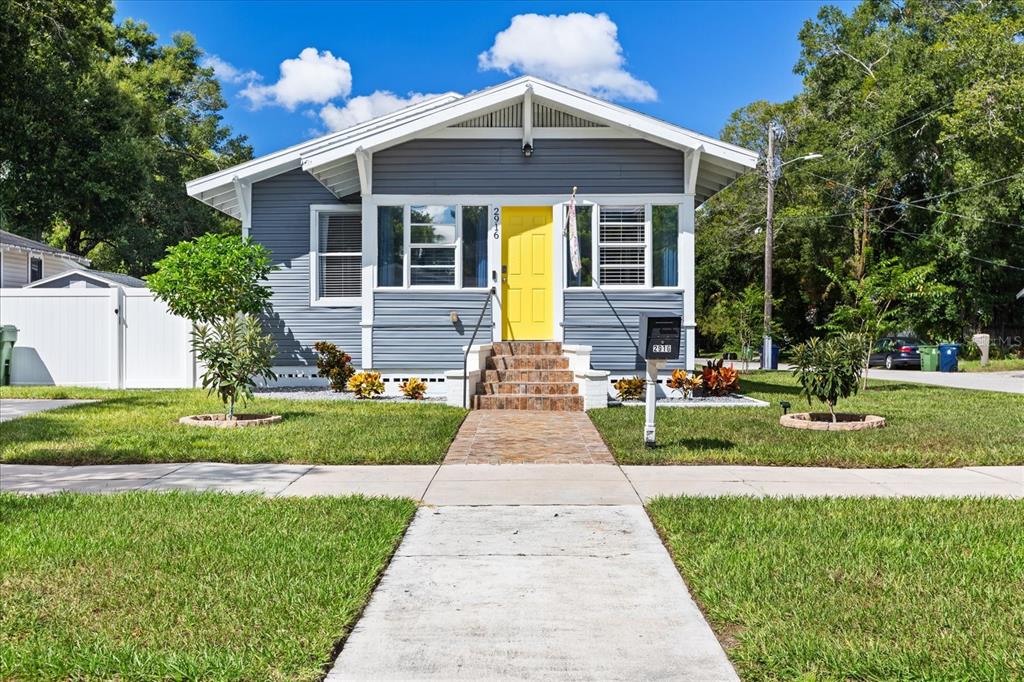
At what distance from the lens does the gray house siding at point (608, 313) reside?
47.5 ft

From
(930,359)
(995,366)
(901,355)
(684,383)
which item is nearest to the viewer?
(684,383)

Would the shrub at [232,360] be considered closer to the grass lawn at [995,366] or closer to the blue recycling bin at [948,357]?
the blue recycling bin at [948,357]

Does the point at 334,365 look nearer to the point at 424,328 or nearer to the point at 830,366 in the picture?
the point at 424,328

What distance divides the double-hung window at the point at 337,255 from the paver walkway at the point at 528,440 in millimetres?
4502

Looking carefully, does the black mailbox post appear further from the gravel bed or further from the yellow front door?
the yellow front door

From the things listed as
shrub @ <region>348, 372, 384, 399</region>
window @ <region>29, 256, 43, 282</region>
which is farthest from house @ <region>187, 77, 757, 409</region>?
window @ <region>29, 256, 43, 282</region>

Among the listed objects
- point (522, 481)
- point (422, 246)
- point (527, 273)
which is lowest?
point (522, 481)

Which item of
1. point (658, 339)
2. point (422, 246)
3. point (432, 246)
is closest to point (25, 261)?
point (422, 246)

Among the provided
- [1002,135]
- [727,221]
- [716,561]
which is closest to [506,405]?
[716,561]

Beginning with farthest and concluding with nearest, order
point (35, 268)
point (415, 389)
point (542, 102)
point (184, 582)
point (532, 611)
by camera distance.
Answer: point (35, 268) → point (542, 102) → point (415, 389) → point (184, 582) → point (532, 611)

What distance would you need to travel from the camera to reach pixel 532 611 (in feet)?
13.6

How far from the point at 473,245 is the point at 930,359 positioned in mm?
23393

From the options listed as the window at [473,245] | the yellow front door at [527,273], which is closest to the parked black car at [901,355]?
the yellow front door at [527,273]

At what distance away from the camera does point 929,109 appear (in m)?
33.3
